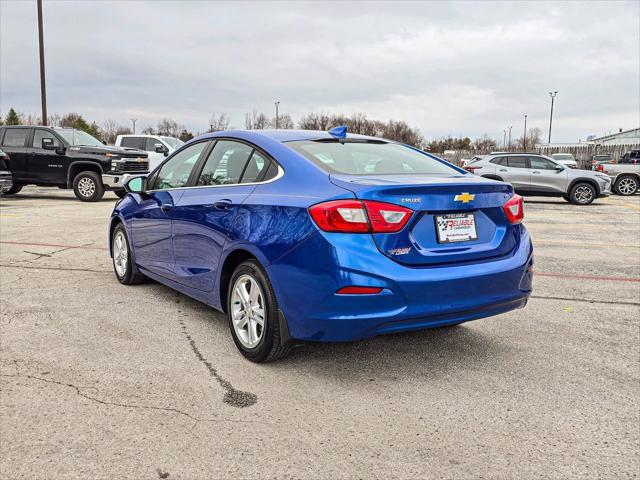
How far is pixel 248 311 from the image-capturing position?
3873 millimetres

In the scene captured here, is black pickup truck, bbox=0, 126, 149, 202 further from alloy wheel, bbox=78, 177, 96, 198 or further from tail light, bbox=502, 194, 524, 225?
tail light, bbox=502, 194, 524, 225

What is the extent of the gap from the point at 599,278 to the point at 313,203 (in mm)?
4696

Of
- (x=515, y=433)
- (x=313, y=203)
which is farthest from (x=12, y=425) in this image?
(x=515, y=433)

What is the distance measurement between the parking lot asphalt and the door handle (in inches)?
39.2

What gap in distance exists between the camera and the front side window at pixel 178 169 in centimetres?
491

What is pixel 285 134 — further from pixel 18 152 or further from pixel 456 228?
pixel 18 152

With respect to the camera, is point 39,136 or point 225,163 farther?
point 39,136

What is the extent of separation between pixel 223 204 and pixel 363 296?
141 centimetres

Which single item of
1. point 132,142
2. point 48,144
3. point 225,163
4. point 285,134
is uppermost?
point 132,142

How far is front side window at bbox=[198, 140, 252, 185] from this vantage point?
424cm

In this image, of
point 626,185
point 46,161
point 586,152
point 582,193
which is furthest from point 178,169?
point 586,152

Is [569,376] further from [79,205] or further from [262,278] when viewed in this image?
[79,205]

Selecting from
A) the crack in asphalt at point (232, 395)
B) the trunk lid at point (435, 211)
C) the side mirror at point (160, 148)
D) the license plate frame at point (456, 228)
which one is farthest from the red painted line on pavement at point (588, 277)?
the side mirror at point (160, 148)

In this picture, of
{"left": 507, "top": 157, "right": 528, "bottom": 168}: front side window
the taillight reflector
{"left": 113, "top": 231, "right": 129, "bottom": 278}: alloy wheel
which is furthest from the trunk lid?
{"left": 507, "top": 157, "right": 528, "bottom": 168}: front side window
